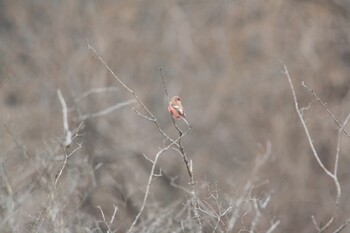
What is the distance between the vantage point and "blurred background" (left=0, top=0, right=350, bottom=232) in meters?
9.94

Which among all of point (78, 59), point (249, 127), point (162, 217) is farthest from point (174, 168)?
point (162, 217)

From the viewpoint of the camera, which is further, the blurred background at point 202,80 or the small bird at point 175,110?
the blurred background at point 202,80

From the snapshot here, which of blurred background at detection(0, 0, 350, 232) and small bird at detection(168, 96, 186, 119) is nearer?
small bird at detection(168, 96, 186, 119)

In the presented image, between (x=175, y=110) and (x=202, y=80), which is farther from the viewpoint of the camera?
(x=202, y=80)

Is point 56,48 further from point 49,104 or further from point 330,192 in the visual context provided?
point 330,192

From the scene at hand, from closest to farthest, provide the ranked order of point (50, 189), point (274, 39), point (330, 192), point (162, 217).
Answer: point (50, 189) → point (162, 217) → point (330, 192) → point (274, 39)

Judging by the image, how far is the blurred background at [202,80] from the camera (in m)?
9.94

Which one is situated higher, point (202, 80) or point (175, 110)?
point (175, 110)

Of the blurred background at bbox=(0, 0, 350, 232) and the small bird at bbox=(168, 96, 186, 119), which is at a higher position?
the small bird at bbox=(168, 96, 186, 119)

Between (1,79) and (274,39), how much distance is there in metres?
3.25

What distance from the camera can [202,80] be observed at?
35.7 feet

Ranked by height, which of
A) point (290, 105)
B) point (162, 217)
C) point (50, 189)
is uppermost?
point (50, 189)

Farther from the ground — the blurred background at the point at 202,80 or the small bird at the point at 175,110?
the small bird at the point at 175,110

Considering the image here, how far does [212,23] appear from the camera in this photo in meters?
11.1
